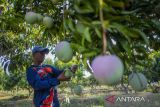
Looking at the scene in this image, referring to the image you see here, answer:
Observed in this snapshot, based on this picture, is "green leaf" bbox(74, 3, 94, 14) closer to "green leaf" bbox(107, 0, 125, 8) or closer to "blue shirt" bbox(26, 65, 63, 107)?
"green leaf" bbox(107, 0, 125, 8)

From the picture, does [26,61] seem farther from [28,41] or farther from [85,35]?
[85,35]

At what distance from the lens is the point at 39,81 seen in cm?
390

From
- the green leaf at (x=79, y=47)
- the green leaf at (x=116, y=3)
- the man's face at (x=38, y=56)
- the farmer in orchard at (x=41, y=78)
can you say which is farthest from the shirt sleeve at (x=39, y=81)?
the green leaf at (x=116, y=3)

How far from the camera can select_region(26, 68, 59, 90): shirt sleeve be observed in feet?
12.4

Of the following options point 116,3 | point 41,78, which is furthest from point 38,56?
point 116,3

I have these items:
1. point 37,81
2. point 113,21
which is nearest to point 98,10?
point 113,21

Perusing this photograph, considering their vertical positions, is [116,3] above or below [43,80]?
above

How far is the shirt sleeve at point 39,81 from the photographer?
378 cm

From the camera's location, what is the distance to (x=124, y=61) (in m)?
1.69

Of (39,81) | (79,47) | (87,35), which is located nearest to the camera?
(87,35)

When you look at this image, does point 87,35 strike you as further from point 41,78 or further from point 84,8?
point 41,78

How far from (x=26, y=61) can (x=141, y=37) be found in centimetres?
491

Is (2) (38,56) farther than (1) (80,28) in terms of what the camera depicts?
Yes

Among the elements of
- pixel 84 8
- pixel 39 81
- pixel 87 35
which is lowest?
pixel 39 81
